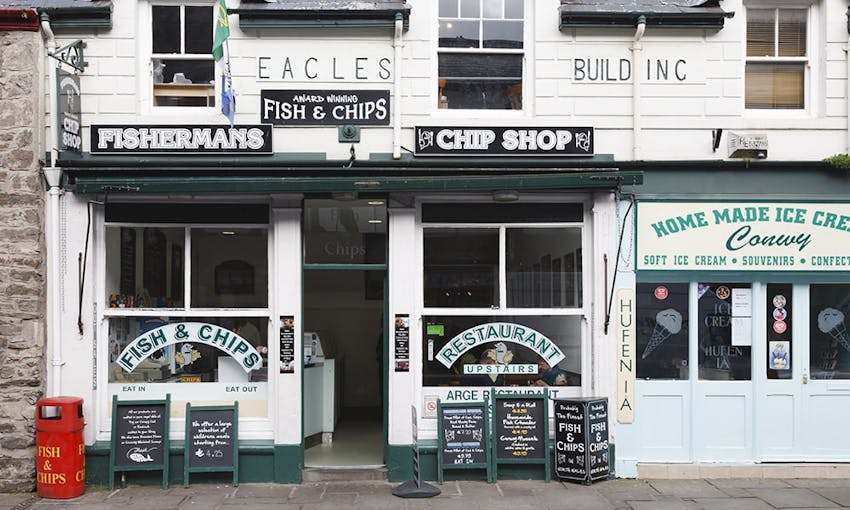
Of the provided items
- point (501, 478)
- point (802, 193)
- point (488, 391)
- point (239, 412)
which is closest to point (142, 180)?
point (239, 412)

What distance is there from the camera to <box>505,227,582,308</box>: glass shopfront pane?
34.3 ft

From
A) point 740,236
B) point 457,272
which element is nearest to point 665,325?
point 740,236

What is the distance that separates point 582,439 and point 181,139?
600cm

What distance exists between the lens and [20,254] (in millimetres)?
9891

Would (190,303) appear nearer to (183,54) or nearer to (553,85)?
(183,54)

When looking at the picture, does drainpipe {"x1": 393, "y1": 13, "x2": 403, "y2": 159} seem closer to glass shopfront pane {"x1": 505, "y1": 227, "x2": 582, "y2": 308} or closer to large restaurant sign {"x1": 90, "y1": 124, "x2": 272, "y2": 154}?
large restaurant sign {"x1": 90, "y1": 124, "x2": 272, "y2": 154}

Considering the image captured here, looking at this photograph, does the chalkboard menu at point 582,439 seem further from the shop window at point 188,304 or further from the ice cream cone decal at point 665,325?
the shop window at point 188,304

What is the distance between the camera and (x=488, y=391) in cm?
1037

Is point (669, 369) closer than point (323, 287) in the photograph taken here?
Yes

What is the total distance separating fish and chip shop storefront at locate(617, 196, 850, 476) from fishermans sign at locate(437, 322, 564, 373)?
0.93m

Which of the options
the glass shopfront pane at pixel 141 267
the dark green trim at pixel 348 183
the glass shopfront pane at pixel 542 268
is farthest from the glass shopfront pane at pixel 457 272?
the glass shopfront pane at pixel 141 267

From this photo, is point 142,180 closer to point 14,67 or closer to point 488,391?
point 14,67

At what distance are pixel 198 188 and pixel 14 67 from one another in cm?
273

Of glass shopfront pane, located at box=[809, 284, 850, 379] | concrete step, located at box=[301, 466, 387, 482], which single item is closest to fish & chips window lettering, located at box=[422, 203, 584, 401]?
concrete step, located at box=[301, 466, 387, 482]
